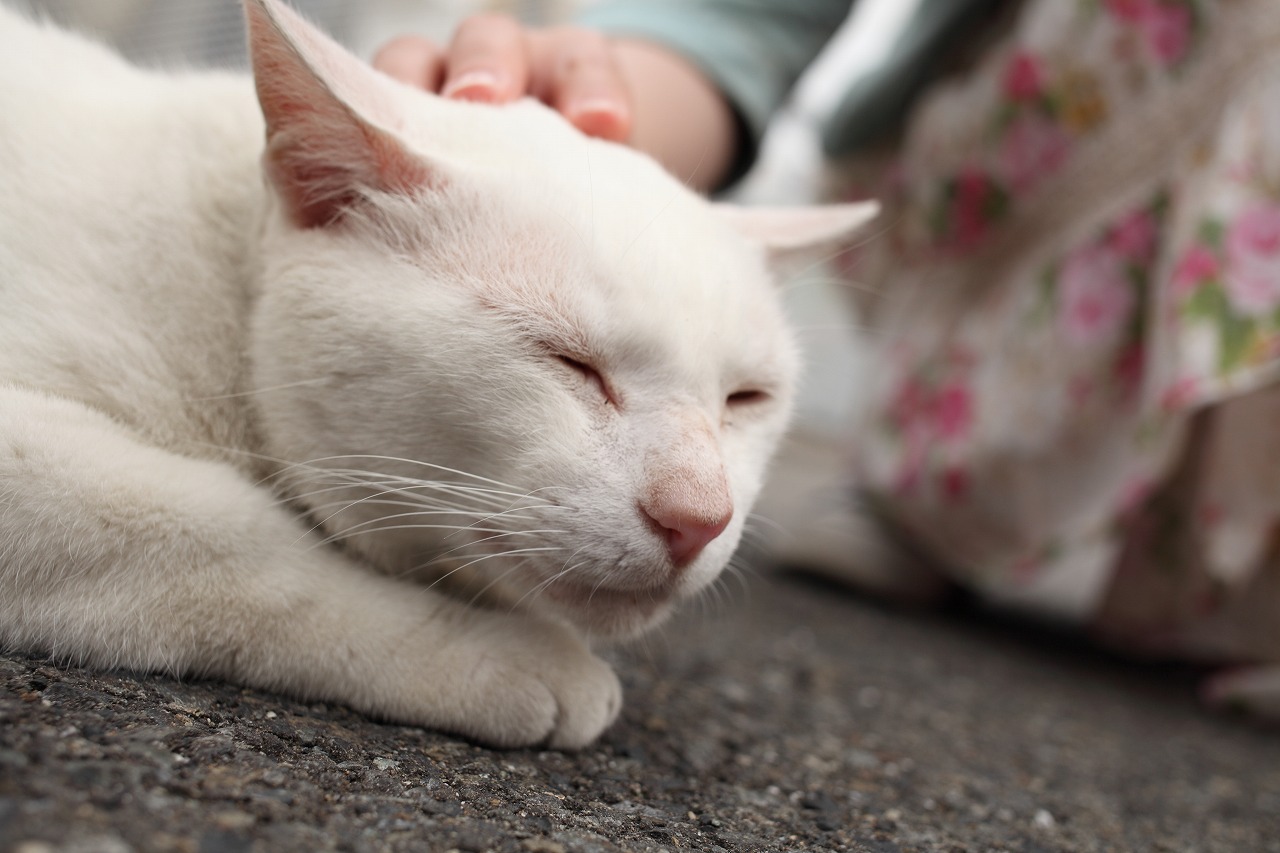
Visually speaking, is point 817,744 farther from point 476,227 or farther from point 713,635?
point 476,227

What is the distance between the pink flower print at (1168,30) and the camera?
1.61 meters

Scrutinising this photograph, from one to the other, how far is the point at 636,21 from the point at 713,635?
1.13 m

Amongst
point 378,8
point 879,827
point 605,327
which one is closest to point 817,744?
point 879,827

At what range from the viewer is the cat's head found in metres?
0.78

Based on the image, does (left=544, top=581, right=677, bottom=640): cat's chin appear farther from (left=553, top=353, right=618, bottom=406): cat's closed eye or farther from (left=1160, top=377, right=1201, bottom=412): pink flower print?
(left=1160, top=377, right=1201, bottom=412): pink flower print

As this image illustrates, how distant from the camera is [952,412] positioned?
1948 mm

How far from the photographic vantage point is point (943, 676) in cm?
166

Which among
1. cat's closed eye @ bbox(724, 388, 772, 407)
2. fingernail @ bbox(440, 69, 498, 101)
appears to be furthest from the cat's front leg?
fingernail @ bbox(440, 69, 498, 101)

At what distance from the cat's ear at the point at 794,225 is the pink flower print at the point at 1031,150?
0.80 meters

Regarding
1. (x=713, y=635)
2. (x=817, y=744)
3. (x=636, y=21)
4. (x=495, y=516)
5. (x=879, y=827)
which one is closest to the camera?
(x=495, y=516)

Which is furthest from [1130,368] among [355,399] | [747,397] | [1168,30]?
[355,399]

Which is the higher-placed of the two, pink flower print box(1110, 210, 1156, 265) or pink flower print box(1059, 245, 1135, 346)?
pink flower print box(1110, 210, 1156, 265)

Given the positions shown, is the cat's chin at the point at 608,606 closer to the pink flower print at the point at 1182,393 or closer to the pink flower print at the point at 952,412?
the pink flower print at the point at 1182,393

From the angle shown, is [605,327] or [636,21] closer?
[605,327]
